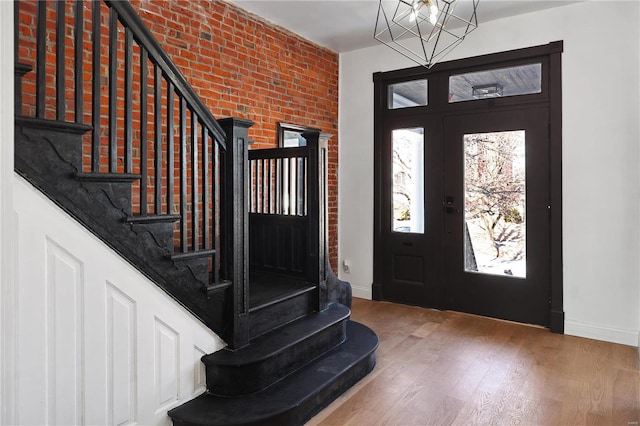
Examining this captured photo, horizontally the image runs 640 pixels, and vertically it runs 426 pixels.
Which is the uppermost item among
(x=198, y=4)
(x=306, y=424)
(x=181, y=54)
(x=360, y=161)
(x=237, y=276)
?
(x=198, y=4)

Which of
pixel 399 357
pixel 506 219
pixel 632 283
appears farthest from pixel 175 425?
pixel 632 283

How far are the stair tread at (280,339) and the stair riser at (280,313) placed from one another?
0.04 metres

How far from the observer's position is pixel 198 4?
3.51 metres

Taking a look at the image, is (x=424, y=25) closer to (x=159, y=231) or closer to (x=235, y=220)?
(x=235, y=220)

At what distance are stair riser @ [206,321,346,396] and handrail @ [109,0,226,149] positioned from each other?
1274 millimetres

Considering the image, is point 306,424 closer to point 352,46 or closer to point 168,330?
point 168,330

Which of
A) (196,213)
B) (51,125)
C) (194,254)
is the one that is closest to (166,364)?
(194,254)

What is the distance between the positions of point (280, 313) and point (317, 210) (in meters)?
0.79

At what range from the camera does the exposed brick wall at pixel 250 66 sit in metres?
3.37

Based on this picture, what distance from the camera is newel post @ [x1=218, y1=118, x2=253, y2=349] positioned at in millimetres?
2504

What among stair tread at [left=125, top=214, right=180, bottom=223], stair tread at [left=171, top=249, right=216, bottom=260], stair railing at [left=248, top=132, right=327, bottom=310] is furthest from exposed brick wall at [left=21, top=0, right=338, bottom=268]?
stair tread at [left=171, top=249, right=216, bottom=260]

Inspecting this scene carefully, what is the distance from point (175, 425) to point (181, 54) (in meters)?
2.67

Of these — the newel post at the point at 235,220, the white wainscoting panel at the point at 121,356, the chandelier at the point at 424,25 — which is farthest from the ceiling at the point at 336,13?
the white wainscoting panel at the point at 121,356

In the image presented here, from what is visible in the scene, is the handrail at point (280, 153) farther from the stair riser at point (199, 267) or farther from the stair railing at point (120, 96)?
the stair riser at point (199, 267)
